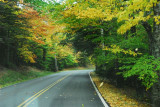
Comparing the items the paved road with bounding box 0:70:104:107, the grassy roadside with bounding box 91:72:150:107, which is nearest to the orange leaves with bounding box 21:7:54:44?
the paved road with bounding box 0:70:104:107

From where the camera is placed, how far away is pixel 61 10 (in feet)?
30.0

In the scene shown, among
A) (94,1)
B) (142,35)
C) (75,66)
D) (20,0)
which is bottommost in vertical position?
(75,66)

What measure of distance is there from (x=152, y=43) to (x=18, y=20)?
48.3 feet

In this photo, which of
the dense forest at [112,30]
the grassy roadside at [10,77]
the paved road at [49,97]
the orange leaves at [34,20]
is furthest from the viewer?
the orange leaves at [34,20]

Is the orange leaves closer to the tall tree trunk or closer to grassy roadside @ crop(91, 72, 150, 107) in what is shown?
grassy roadside @ crop(91, 72, 150, 107)

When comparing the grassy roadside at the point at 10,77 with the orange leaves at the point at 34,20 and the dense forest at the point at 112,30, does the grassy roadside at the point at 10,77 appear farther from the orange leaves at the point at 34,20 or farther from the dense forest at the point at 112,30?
the orange leaves at the point at 34,20

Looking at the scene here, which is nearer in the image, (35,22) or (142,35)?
(142,35)

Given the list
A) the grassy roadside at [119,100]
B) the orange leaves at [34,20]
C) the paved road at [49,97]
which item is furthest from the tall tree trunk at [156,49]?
the orange leaves at [34,20]

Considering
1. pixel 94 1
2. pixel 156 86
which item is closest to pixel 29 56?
pixel 94 1

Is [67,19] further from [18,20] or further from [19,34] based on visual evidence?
[19,34]

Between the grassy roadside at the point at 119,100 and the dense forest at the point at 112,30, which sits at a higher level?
the dense forest at the point at 112,30

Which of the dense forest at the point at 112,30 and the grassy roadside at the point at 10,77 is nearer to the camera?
the dense forest at the point at 112,30

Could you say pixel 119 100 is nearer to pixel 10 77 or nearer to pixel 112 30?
pixel 112 30

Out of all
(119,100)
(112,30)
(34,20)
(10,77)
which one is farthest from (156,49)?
(10,77)
